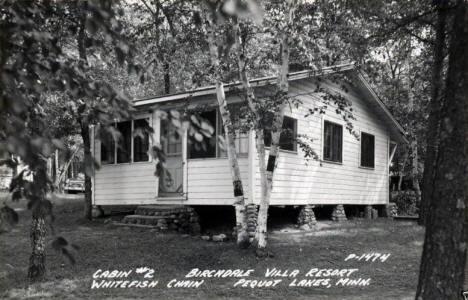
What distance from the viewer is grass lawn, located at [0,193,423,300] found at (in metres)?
7.87

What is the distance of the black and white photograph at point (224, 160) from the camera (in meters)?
2.56

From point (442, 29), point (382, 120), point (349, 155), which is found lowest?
point (349, 155)

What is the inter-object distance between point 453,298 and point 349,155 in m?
13.1

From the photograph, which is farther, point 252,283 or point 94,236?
point 94,236

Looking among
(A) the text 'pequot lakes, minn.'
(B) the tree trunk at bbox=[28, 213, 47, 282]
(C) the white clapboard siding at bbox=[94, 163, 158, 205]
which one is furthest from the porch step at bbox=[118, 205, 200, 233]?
(B) the tree trunk at bbox=[28, 213, 47, 282]

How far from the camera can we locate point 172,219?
44.5 ft

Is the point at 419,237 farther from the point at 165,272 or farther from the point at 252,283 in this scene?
the point at 165,272

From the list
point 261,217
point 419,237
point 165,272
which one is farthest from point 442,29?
point 165,272

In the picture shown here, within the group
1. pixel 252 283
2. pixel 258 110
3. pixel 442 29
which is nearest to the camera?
pixel 252 283

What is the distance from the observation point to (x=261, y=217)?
10.2 m

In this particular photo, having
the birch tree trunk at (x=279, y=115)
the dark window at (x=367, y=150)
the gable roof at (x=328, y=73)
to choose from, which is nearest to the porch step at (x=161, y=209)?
the gable roof at (x=328, y=73)

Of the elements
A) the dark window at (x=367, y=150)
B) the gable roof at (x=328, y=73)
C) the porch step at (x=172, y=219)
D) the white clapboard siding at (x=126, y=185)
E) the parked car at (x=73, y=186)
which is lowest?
the parked car at (x=73, y=186)

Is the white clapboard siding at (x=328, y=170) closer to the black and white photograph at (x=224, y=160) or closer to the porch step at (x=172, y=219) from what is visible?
the black and white photograph at (x=224, y=160)

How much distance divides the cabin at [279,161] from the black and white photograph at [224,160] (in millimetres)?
71
